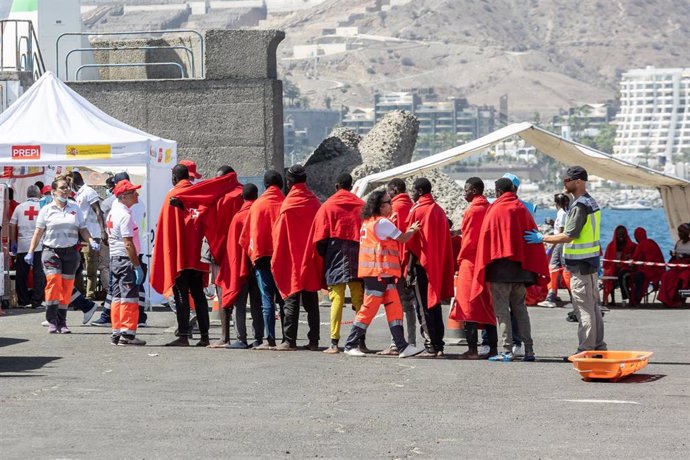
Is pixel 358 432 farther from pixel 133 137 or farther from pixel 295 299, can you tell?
pixel 133 137

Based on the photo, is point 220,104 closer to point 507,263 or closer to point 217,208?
point 217,208

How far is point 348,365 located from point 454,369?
0.94 metres

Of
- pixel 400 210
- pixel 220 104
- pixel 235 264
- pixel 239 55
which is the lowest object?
pixel 235 264

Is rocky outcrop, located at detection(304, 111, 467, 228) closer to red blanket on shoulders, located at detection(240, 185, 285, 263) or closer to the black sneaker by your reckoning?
the black sneaker

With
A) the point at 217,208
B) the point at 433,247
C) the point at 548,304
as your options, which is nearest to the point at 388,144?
the point at 548,304

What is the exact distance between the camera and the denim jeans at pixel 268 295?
14898 mm

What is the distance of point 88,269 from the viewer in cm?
2052

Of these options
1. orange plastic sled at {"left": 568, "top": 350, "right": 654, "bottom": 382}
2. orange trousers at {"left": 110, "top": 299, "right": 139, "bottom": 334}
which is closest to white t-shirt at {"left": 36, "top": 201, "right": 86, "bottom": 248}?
orange trousers at {"left": 110, "top": 299, "right": 139, "bottom": 334}

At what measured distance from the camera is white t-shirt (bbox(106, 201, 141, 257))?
15.1 meters

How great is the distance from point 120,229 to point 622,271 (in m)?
10.2

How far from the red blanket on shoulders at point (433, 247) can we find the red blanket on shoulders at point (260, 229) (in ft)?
4.53

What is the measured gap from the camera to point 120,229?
15.1 metres

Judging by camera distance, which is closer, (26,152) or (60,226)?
(60,226)

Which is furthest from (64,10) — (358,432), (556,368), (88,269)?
(358,432)
